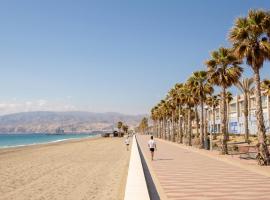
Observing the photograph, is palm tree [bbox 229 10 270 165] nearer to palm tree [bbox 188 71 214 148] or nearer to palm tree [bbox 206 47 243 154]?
palm tree [bbox 206 47 243 154]

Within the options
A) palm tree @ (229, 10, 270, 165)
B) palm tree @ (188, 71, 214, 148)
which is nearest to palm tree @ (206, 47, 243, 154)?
palm tree @ (229, 10, 270, 165)

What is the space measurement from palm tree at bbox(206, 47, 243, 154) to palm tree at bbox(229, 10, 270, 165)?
8728mm

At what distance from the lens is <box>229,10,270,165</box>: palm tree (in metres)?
22.8

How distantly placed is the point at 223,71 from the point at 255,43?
385 inches

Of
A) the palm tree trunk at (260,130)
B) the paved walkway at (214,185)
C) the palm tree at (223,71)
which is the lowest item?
the paved walkway at (214,185)

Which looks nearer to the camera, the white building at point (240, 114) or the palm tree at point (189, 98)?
the palm tree at point (189, 98)

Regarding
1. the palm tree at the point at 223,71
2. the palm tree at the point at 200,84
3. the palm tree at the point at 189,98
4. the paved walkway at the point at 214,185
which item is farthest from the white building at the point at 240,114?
the paved walkway at the point at 214,185

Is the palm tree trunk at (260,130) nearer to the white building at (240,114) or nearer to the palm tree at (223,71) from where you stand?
the palm tree at (223,71)

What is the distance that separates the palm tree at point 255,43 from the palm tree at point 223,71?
8728mm

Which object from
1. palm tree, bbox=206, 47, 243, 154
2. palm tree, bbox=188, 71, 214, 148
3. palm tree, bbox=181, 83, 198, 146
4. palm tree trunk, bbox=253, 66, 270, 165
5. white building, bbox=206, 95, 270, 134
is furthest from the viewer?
white building, bbox=206, 95, 270, 134

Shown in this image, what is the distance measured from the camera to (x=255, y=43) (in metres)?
23.5

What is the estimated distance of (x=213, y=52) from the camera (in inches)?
1332

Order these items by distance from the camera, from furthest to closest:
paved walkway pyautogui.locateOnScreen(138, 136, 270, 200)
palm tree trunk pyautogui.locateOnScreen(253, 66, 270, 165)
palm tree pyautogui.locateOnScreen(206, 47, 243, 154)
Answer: palm tree pyautogui.locateOnScreen(206, 47, 243, 154), palm tree trunk pyautogui.locateOnScreen(253, 66, 270, 165), paved walkway pyautogui.locateOnScreen(138, 136, 270, 200)

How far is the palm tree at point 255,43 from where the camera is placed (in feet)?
74.8
